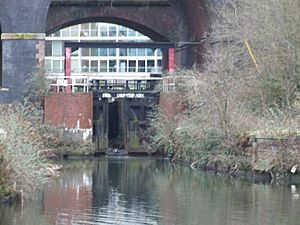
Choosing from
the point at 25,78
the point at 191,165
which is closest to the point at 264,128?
the point at 191,165

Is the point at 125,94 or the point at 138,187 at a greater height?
the point at 125,94

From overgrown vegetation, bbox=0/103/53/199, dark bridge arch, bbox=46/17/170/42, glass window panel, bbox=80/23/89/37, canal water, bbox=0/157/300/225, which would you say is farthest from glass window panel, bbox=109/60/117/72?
overgrown vegetation, bbox=0/103/53/199

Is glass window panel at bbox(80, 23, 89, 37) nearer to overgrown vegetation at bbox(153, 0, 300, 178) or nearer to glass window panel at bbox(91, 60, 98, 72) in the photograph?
glass window panel at bbox(91, 60, 98, 72)

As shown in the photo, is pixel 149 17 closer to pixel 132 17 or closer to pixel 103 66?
pixel 132 17

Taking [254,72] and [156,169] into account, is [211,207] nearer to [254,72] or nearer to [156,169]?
[156,169]

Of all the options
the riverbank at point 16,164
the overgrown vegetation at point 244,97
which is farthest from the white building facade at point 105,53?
the riverbank at point 16,164

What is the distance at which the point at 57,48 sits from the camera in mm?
95000

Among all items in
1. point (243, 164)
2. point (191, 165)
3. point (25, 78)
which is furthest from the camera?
point (25, 78)

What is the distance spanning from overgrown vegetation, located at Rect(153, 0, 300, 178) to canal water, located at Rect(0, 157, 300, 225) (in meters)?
1.30

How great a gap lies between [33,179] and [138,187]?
6364 millimetres

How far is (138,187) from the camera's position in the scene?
109 feet

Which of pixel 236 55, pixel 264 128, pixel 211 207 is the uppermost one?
pixel 236 55

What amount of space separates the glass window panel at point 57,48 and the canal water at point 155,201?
185 ft

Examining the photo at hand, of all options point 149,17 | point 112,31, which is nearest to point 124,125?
point 149,17
